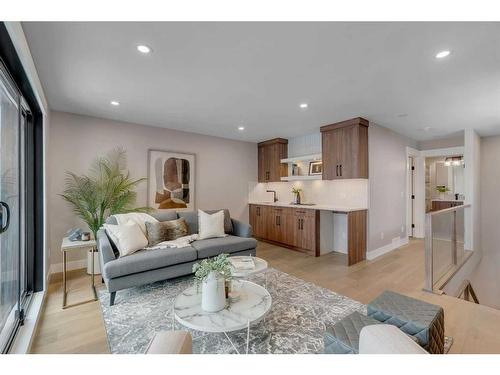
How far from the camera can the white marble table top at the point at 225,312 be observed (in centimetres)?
157

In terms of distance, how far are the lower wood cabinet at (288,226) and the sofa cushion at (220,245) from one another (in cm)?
129

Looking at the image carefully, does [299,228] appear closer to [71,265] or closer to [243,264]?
[243,264]

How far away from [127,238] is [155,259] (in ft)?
1.44

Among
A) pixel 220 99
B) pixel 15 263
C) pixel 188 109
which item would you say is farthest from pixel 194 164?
pixel 15 263

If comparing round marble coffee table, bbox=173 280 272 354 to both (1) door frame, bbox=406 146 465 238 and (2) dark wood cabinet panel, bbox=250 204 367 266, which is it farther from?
(1) door frame, bbox=406 146 465 238

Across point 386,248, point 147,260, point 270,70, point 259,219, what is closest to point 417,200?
point 386,248

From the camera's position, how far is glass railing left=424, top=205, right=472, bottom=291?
284cm

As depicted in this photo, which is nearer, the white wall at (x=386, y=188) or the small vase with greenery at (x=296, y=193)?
the white wall at (x=386, y=188)

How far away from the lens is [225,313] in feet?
5.64

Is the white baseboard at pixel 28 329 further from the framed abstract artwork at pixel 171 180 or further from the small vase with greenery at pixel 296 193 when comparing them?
the small vase with greenery at pixel 296 193

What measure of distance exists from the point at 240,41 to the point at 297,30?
447mm

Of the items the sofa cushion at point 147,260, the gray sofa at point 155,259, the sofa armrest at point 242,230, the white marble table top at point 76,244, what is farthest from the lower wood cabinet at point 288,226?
the white marble table top at point 76,244
